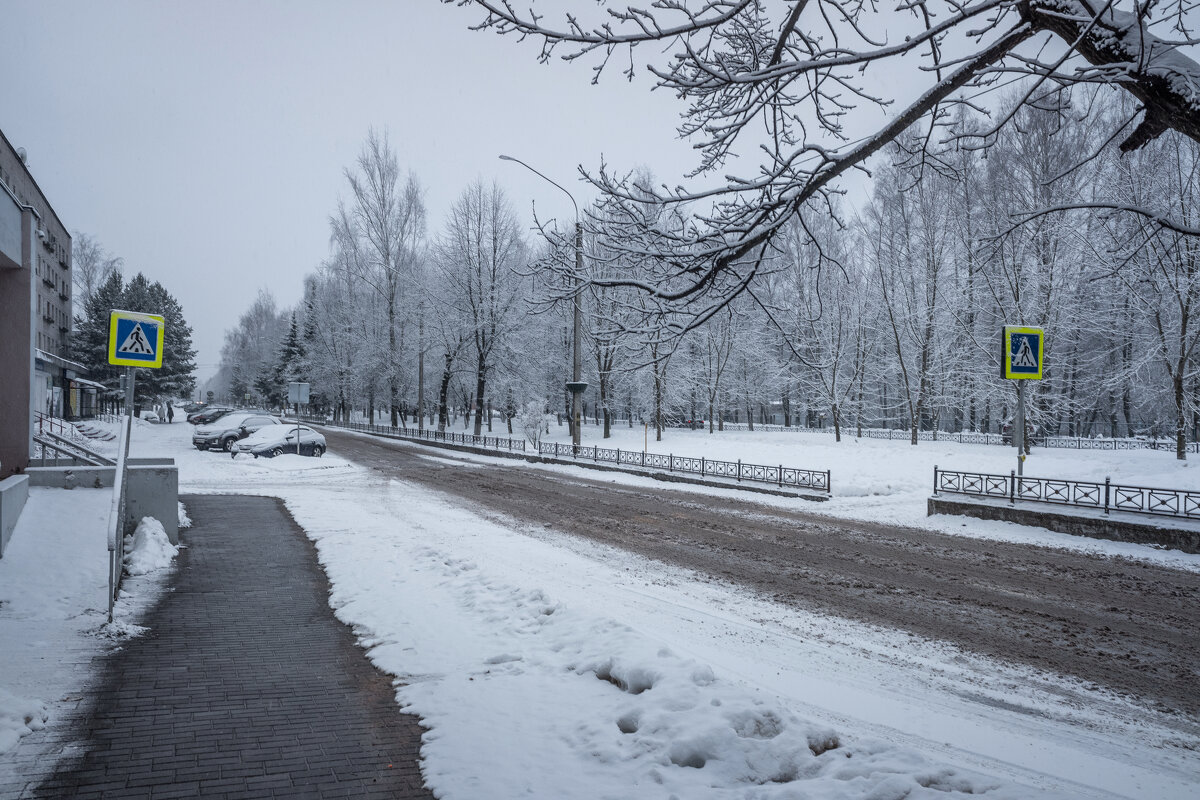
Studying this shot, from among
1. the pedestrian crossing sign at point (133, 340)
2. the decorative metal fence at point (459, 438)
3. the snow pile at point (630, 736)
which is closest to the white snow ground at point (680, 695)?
the snow pile at point (630, 736)

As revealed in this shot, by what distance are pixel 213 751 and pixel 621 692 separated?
278 centimetres

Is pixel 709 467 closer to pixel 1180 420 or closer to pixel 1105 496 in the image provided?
pixel 1105 496

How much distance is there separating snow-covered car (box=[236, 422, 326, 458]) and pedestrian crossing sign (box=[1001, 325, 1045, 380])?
24525 mm

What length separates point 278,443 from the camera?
27.1 metres

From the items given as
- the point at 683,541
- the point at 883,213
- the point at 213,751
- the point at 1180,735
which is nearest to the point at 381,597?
the point at 213,751

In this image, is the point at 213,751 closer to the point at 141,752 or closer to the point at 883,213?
the point at 141,752

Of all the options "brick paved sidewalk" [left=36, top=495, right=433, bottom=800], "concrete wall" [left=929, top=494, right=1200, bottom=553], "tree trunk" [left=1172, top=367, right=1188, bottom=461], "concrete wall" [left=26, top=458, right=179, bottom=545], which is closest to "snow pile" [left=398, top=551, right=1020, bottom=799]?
"brick paved sidewalk" [left=36, top=495, right=433, bottom=800]

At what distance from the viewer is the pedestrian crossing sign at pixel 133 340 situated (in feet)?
25.8

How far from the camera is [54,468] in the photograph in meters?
11.5

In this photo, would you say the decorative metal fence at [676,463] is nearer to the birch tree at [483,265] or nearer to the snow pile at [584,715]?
the birch tree at [483,265]

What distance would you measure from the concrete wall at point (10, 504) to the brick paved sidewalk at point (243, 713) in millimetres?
2556

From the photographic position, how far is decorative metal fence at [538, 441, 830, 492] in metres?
19.5

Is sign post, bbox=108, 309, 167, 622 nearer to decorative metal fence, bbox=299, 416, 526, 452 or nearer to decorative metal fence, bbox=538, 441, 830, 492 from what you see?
decorative metal fence, bbox=538, 441, 830, 492

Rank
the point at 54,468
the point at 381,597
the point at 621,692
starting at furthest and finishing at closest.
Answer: the point at 54,468 → the point at 381,597 → the point at 621,692
